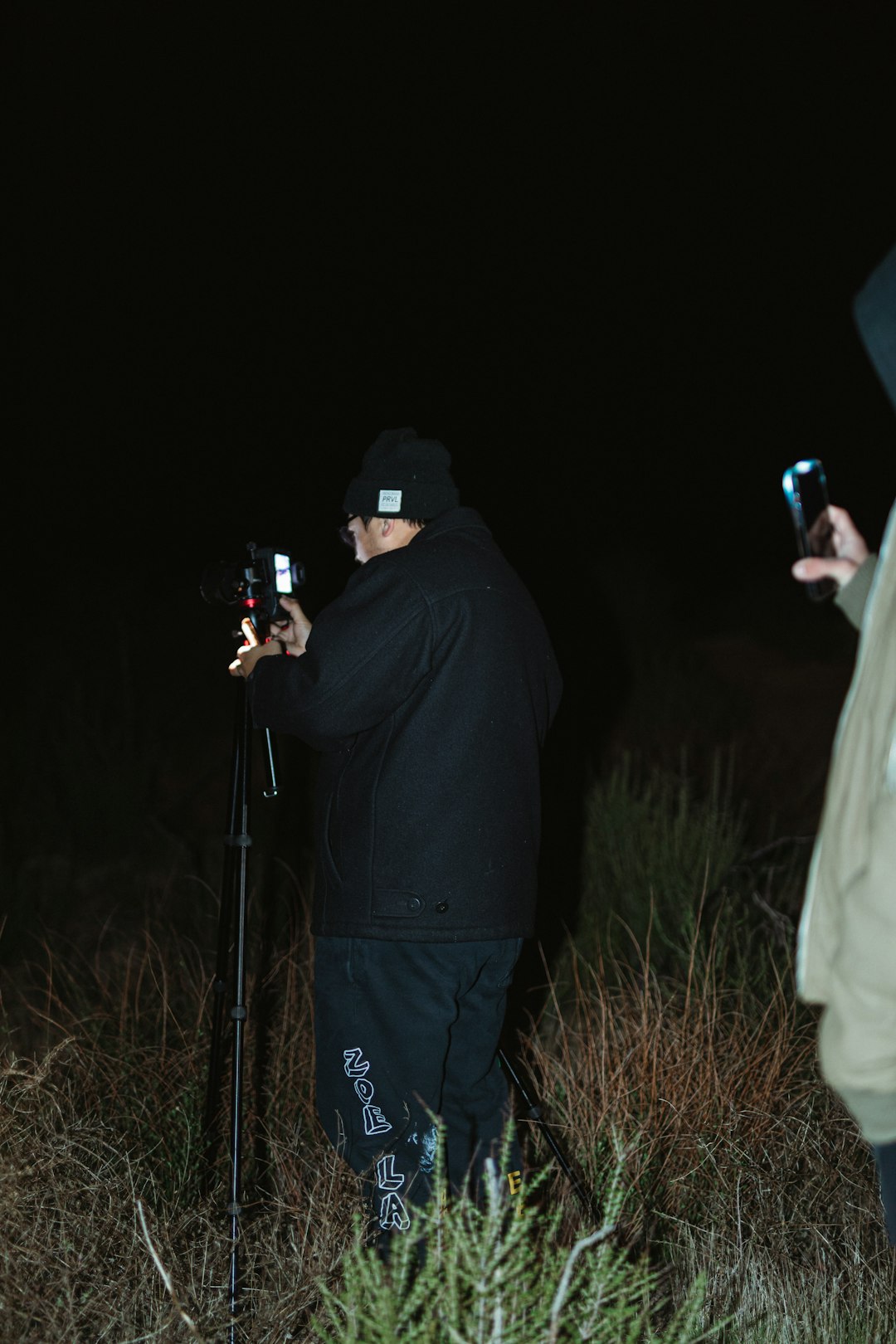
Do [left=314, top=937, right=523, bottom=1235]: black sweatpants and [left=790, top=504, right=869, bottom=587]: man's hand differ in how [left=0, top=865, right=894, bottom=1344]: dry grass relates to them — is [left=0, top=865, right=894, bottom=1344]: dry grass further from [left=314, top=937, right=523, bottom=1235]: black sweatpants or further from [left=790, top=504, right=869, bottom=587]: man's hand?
[left=790, top=504, right=869, bottom=587]: man's hand

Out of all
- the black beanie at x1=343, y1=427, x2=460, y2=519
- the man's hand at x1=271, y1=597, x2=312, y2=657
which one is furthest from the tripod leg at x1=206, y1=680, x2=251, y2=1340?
the black beanie at x1=343, y1=427, x2=460, y2=519

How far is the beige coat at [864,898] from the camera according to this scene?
135 centimetres

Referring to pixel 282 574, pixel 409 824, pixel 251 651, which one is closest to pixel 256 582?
pixel 282 574

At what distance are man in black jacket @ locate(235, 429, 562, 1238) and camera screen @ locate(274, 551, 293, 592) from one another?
29 centimetres

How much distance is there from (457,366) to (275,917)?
11.6 meters

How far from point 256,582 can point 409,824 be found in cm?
69

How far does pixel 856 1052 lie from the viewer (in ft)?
4.53

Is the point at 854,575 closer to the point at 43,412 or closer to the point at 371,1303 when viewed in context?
the point at 371,1303

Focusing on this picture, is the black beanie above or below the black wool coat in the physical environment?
above

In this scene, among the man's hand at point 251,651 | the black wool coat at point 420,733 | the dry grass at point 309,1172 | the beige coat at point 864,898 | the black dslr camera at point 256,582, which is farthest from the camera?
the black dslr camera at point 256,582

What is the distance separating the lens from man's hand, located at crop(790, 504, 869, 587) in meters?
1.79

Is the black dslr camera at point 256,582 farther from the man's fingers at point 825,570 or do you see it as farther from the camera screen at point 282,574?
the man's fingers at point 825,570

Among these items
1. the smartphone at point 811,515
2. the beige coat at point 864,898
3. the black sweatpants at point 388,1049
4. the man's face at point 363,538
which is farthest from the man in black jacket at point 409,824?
the beige coat at point 864,898

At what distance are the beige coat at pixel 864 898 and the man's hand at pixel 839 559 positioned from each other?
0.93 ft
